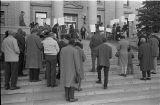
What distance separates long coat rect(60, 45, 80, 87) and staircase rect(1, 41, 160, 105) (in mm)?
794

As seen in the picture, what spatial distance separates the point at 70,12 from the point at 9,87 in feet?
81.7

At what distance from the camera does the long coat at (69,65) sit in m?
7.74

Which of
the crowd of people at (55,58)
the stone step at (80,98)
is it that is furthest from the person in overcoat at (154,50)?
the stone step at (80,98)

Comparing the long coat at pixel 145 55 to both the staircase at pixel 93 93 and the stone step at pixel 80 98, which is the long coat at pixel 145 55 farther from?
the stone step at pixel 80 98

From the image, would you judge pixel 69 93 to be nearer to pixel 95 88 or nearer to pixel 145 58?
pixel 95 88

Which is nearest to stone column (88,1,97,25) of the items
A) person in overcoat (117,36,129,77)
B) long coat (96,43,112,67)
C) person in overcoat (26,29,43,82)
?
person in overcoat (117,36,129,77)

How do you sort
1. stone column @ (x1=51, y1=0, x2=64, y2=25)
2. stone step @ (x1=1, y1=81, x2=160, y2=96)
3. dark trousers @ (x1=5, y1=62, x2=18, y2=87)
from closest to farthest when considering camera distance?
dark trousers @ (x1=5, y1=62, x2=18, y2=87) → stone step @ (x1=1, y1=81, x2=160, y2=96) → stone column @ (x1=51, y1=0, x2=64, y2=25)

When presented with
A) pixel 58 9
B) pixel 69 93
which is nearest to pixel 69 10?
pixel 58 9

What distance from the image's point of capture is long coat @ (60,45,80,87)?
7.74m

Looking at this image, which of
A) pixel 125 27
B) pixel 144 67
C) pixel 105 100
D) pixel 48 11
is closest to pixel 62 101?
pixel 105 100

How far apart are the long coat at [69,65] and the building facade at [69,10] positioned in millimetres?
19956

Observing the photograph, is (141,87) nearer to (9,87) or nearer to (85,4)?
(9,87)

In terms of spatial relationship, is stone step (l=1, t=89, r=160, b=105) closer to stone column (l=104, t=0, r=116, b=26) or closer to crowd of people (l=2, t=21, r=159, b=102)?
crowd of people (l=2, t=21, r=159, b=102)

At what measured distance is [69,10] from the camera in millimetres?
32625
